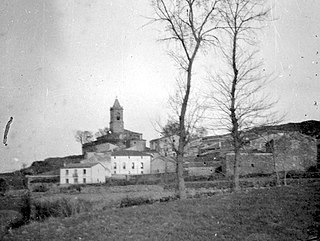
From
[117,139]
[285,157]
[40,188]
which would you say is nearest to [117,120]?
[117,139]

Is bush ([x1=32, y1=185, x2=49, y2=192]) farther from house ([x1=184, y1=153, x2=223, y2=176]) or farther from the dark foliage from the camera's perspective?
house ([x1=184, y1=153, x2=223, y2=176])

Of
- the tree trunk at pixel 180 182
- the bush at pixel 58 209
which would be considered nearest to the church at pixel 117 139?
the bush at pixel 58 209

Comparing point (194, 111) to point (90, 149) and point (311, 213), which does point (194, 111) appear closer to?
point (311, 213)

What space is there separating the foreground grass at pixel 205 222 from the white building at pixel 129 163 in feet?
199

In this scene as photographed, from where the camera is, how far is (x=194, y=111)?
18312 mm

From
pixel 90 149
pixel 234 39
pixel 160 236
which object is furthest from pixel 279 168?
pixel 90 149

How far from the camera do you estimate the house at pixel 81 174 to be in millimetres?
59375

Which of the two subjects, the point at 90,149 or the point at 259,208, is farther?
the point at 90,149

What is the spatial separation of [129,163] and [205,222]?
6359 cm

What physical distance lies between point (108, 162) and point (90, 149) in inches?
863

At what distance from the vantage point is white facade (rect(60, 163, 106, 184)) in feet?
195

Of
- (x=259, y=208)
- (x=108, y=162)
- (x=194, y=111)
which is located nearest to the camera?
(x=259, y=208)

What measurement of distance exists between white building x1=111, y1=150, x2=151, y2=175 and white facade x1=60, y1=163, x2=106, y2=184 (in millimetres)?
11582

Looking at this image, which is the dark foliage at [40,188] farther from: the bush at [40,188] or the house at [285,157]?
the house at [285,157]
